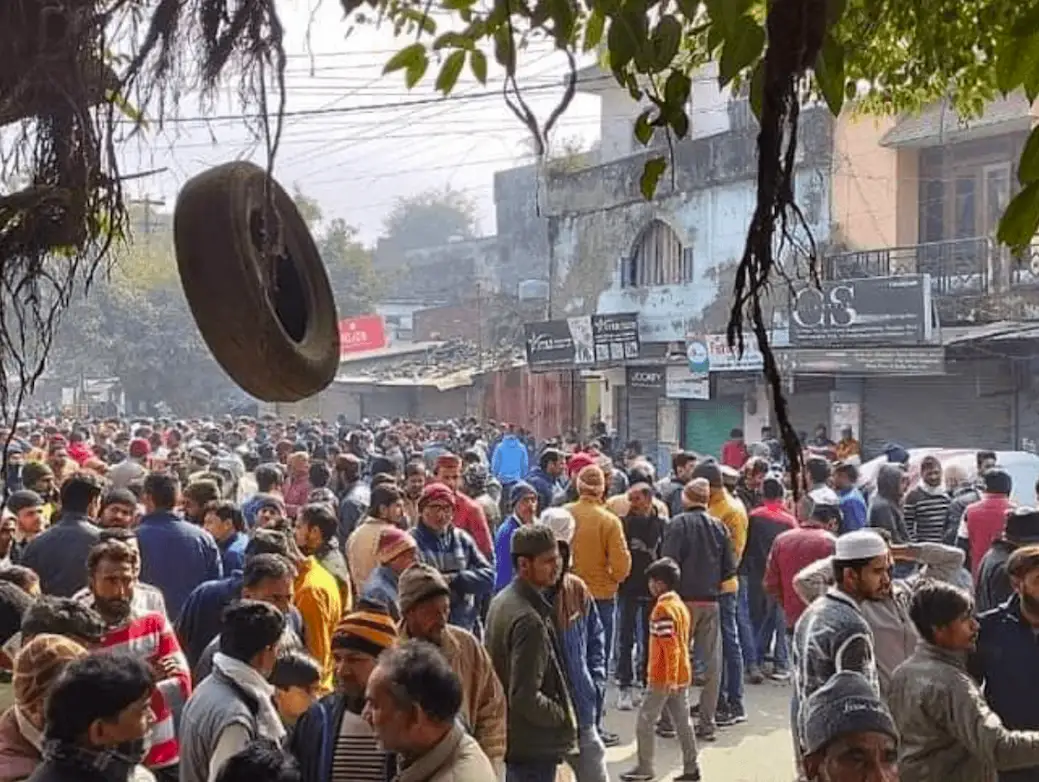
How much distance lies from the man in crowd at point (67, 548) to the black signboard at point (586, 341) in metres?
16.7

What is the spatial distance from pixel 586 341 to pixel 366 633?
19.0 metres

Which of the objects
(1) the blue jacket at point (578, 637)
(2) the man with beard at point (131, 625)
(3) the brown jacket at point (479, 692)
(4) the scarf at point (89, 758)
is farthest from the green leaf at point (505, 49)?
(1) the blue jacket at point (578, 637)

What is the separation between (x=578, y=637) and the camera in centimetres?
589

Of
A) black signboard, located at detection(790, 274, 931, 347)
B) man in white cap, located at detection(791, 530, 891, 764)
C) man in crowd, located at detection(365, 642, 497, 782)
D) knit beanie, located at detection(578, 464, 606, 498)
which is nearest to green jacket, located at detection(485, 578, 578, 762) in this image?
man in white cap, located at detection(791, 530, 891, 764)

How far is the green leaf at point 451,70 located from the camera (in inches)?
107

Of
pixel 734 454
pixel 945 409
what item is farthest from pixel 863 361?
pixel 734 454

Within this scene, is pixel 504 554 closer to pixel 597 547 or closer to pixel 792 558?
pixel 597 547

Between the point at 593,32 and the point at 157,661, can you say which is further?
the point at 157,661

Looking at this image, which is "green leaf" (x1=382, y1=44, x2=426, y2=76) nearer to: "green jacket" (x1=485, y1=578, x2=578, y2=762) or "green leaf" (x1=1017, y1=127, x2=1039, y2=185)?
"green leaf" (x1=1017, y1=127, x2=1039, y2=185)

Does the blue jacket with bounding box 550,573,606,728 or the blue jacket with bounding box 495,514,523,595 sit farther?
the blue jacket with bounding box 495,514,523,595

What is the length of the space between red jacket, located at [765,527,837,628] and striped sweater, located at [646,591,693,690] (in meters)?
0.69

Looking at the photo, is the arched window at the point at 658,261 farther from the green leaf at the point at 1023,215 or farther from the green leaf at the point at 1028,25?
the green leaf at the point at 1023,215

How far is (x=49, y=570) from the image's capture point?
18.9 feet

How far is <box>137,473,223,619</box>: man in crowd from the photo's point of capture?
5980mm
